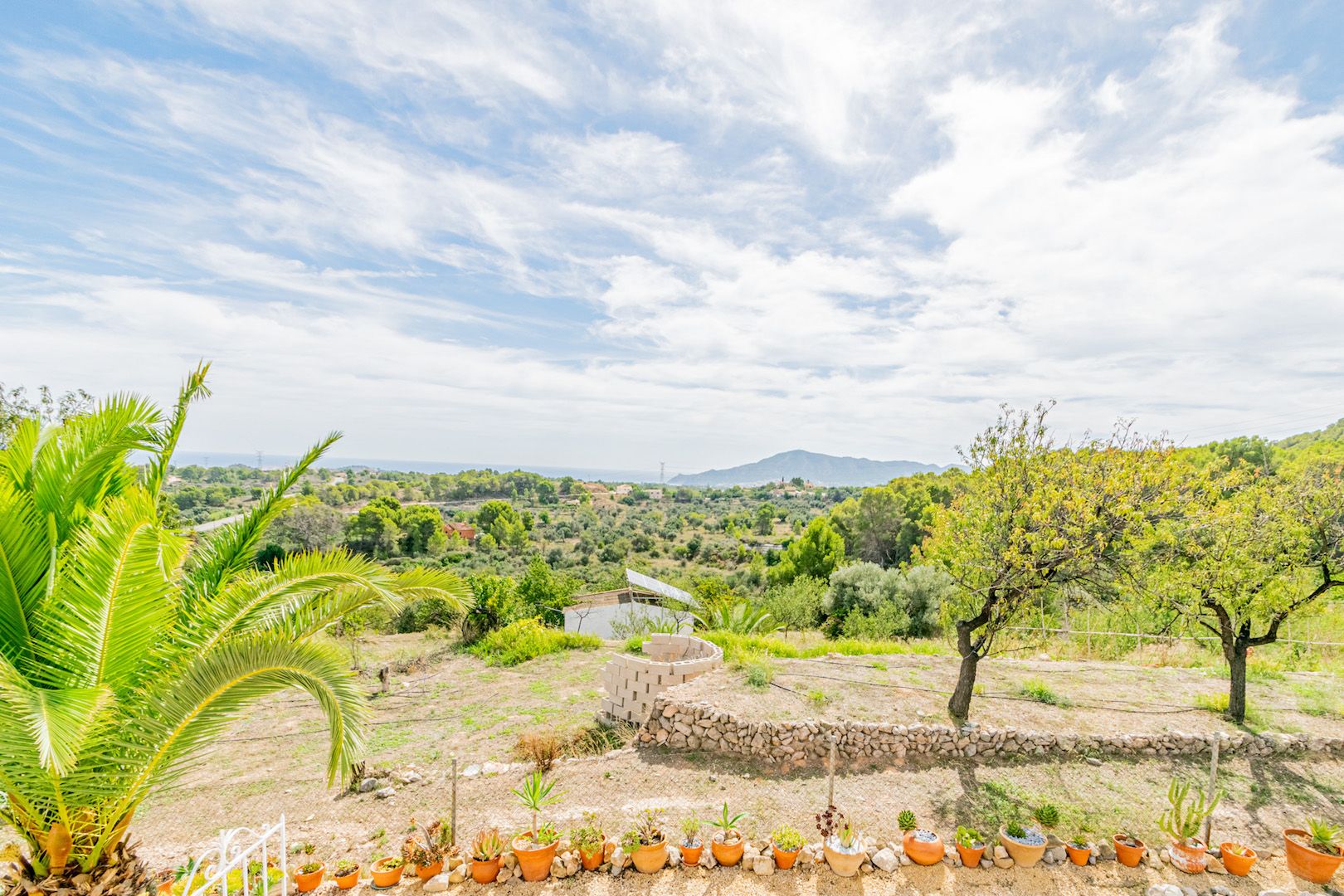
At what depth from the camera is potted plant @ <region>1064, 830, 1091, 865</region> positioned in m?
6.28

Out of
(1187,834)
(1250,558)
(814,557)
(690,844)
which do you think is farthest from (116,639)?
(814,557)

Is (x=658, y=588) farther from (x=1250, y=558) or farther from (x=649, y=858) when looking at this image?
(x=1250, y=558)

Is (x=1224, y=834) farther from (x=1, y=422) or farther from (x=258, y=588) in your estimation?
(x=1, y=422)

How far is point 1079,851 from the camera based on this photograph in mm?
6297

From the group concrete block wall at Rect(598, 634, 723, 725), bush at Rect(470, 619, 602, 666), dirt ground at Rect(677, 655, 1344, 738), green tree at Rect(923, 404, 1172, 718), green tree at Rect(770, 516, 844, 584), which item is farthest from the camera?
green tree at Rect(770, 516, 844, 584)

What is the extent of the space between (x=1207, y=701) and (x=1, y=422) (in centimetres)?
2514

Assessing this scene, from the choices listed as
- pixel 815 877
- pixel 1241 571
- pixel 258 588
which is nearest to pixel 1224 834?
pixel 1241 571

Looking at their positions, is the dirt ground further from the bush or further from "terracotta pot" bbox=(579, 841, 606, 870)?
the bush

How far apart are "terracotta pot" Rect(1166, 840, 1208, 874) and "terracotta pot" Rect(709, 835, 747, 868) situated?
4806mm

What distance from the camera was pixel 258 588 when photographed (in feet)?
16.4

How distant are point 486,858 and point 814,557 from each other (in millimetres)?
24934

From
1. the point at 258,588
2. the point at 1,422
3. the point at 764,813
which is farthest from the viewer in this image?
the point at 1,422

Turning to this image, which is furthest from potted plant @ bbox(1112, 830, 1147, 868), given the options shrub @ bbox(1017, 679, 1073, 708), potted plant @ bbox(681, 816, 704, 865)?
potted plant @ bbox(681, 816, 704, 865)

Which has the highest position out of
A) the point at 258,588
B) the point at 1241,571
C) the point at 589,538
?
the point at 1241,571
